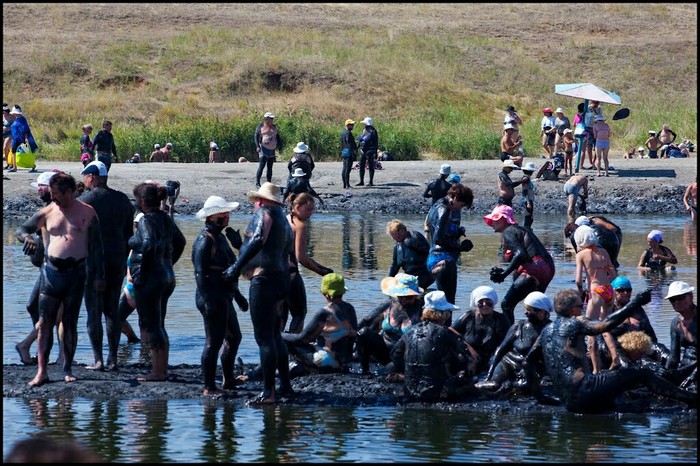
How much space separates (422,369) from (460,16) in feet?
203

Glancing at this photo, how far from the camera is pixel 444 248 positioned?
42.1 feet

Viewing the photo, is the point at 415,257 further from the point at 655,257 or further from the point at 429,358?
the point at 655,257

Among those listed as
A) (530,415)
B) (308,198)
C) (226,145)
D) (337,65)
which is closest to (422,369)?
(530,415)

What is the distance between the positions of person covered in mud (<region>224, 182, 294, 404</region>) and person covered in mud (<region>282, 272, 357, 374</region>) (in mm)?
806

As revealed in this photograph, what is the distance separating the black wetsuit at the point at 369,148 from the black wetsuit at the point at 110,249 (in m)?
18.6

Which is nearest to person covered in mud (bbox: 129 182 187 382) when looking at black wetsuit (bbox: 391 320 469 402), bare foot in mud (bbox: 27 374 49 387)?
bare foot in mud (bbox: 27 374 49 387)

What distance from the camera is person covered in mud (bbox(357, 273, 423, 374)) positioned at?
11109 mm

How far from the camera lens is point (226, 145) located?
123ft

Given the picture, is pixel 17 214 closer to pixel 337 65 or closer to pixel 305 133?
pixel 305 133

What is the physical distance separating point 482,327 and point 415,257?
1466 millimetres

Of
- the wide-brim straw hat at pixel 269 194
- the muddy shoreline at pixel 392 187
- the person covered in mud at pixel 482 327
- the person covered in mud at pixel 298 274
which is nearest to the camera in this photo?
the wide-brim straw hat at pixel 269 194

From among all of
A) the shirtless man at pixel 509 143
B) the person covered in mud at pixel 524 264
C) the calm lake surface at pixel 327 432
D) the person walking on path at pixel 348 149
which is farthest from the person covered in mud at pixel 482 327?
the shirtless man at pixel 509 143

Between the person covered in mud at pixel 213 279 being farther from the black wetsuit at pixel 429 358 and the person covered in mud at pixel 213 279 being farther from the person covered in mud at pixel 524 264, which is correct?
the person covered in mud at pixel 524 264

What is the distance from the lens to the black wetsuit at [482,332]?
36.6ft
